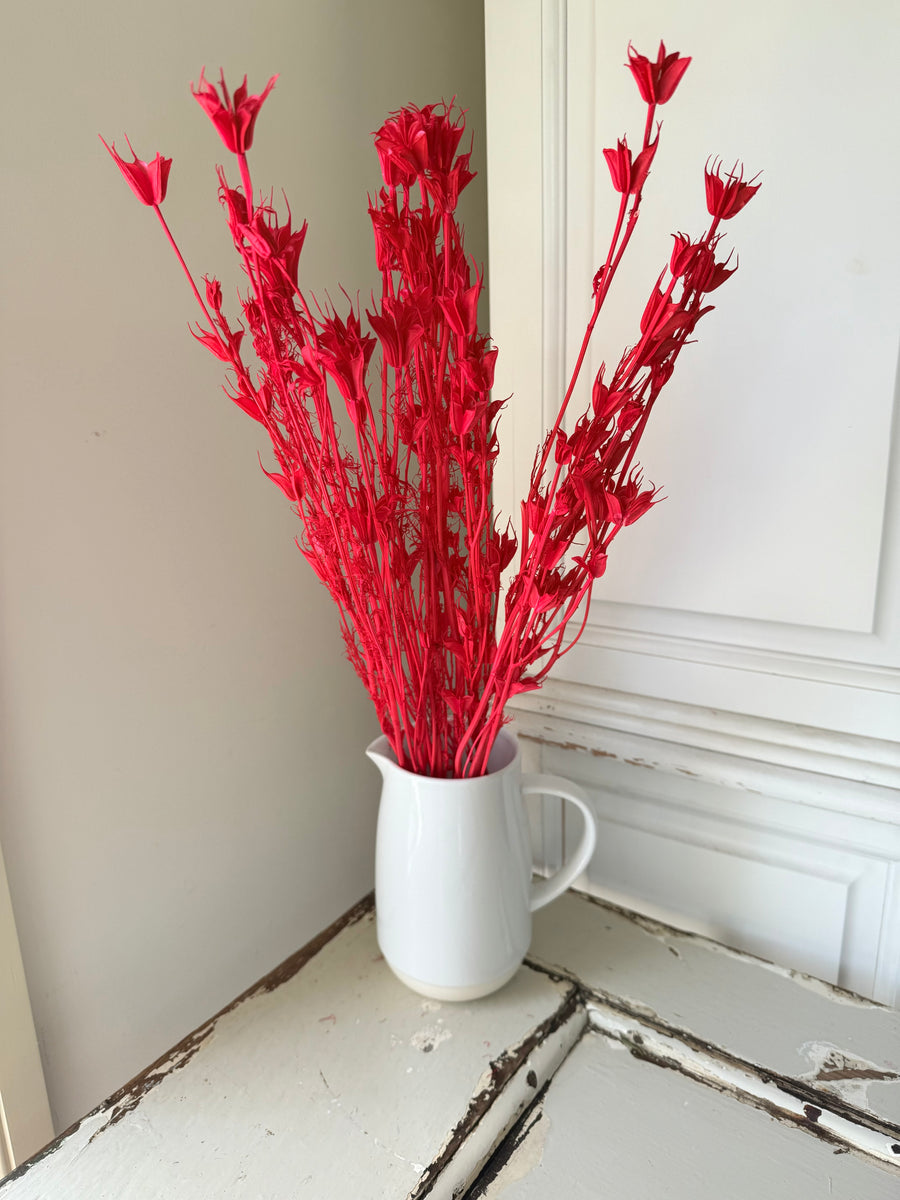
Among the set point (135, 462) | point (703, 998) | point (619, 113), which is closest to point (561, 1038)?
point (703, 998)

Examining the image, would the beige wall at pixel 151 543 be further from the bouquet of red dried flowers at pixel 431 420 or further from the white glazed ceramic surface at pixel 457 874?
the white glazed ceramic surface at pixel 457 874

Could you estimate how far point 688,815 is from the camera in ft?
2.44

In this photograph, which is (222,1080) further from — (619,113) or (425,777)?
Result: (619,113)

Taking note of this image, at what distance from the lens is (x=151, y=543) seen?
0.61 meters

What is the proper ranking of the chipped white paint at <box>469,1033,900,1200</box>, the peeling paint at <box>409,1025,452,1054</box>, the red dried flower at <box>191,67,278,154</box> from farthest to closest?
the peeling paint at <box>409,1025,452,1054</box> < the chipped white paint at <box>469,1033,900,1200</box> < the red dried flower at <box>191,67,278,154</box>

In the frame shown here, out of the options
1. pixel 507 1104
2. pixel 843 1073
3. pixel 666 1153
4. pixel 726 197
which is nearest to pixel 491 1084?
pixel 507 1104

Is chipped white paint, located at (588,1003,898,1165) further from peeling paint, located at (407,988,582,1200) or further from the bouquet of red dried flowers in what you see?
the bouquet of red dried flowers

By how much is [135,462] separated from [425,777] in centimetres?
32

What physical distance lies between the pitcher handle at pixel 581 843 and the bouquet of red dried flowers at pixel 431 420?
6cm

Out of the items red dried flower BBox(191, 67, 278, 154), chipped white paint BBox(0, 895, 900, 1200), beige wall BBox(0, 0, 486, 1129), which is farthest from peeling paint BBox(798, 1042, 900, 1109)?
red dried flower BBox(191, 67, 278, 154)

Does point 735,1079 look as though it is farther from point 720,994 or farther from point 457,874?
point 457,874

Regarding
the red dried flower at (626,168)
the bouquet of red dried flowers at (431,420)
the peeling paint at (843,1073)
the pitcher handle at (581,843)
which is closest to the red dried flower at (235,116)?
the bouquet of red dried flowers at (431,420)

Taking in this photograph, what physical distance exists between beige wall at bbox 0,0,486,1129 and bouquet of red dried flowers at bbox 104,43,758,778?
6 cm

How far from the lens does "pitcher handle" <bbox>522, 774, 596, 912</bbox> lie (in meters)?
0.63
